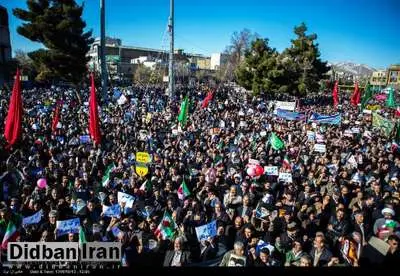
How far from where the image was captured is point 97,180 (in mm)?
9344

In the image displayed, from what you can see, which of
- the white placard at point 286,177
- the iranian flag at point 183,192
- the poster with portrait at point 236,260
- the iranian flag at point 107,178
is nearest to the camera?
the poster with portrait at point 236,260

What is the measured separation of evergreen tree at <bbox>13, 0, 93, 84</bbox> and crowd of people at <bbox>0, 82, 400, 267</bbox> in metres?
4.44

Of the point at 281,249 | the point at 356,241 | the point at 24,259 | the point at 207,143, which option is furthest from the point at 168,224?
the point at 207,143

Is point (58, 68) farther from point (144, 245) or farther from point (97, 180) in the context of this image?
point (144, 245)

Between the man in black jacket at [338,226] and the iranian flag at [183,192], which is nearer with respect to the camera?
the man in black jacket at [338,226]

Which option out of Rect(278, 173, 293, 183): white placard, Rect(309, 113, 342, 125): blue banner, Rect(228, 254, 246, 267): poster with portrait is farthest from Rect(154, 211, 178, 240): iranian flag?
Rect(309, 113, 342, 125): blue banner

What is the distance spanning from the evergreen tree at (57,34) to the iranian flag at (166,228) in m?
12.5

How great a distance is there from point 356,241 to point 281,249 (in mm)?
A: 1071

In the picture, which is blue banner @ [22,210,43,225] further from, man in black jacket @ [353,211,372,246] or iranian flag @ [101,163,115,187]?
man in black jacket @ [353,211,372,246]

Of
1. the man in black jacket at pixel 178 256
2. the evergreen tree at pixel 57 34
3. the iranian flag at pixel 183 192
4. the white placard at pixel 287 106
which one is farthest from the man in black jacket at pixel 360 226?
the evergreen tree at pixel 57 34

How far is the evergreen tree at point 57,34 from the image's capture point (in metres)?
15.8

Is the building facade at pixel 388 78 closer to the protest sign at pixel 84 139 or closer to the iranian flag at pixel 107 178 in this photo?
the protest sign at pixel 84 139

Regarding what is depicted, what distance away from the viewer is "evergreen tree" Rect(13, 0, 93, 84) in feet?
51.9

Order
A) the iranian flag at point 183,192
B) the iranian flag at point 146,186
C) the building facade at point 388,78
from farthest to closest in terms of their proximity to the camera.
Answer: the building facade at point 388,78
the iranian flag at point 146,186
the iranian flag at point 183,192
